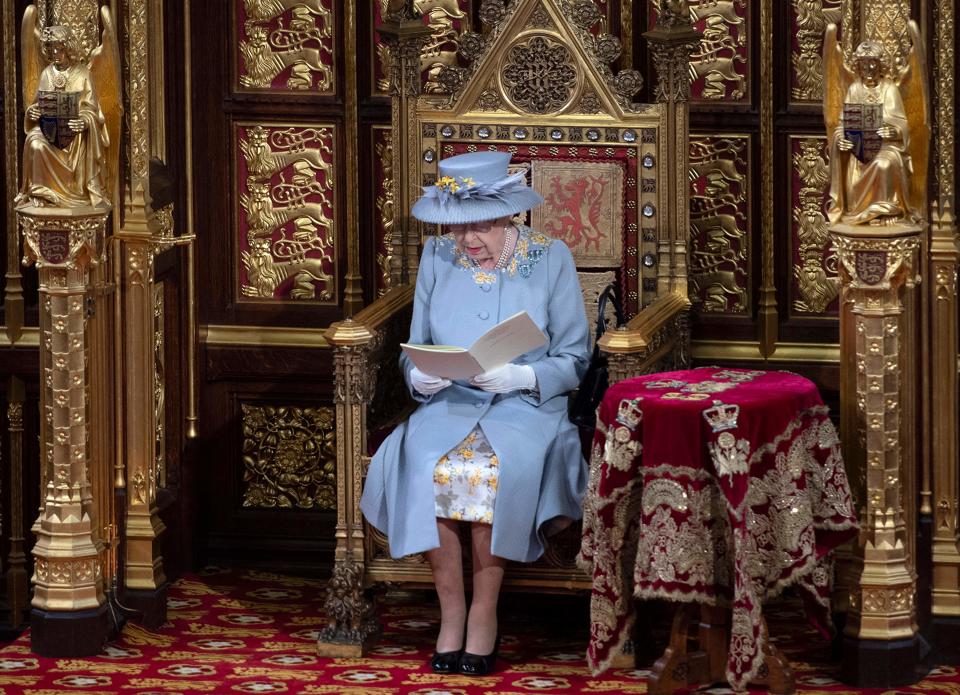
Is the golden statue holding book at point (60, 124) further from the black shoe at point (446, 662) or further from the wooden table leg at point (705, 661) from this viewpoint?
the wooden table leg at point (705, 661)

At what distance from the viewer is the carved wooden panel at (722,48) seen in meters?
8.27

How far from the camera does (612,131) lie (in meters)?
7.93

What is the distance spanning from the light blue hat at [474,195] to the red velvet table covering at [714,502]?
0.81m

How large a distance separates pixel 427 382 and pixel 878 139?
1569 mm

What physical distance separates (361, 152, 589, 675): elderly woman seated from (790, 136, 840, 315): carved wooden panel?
1.16m

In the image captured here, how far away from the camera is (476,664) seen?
23.5ft

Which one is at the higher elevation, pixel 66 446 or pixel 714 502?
pixel 66 446

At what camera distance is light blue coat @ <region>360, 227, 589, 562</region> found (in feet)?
23.4

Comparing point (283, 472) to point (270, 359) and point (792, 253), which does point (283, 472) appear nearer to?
point (270, 359)

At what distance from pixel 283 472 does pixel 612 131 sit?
1846 millimetres

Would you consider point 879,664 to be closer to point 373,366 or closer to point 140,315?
point 373,366

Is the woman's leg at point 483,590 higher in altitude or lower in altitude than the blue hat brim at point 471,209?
lower

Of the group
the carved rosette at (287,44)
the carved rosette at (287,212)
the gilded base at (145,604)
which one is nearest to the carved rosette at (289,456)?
the carved rosette at (287,212)

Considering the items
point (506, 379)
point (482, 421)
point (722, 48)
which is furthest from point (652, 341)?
point (722, 48)
